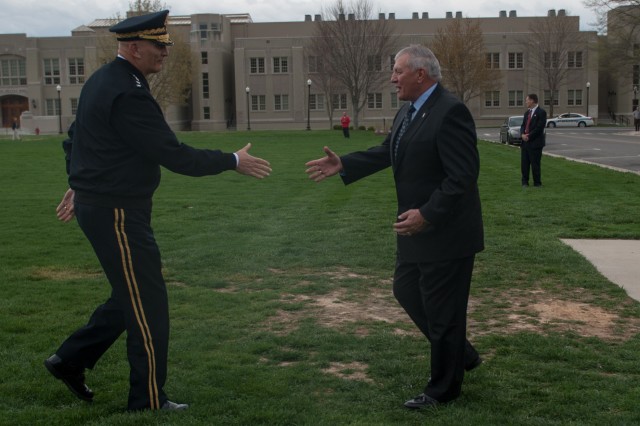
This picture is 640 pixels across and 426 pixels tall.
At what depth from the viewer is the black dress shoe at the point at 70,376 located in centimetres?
469

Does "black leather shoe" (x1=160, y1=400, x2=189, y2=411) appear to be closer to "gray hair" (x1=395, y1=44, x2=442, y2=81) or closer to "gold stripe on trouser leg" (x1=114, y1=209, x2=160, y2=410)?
"gold stripe on trouser leg" (x1=114, y1=209, x2=160, y2=410)

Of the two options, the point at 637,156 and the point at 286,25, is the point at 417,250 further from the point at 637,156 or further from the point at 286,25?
the point at 286,25

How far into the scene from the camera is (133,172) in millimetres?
4281

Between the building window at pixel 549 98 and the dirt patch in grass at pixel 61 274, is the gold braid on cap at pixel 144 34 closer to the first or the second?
the dirt patch in grass at pixel 61 274

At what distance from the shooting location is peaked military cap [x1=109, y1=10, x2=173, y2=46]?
425 centimetres

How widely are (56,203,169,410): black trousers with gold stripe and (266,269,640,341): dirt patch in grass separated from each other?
189 centimetres

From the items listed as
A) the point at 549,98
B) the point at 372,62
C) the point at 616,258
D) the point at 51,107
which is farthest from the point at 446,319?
the point at 51,107

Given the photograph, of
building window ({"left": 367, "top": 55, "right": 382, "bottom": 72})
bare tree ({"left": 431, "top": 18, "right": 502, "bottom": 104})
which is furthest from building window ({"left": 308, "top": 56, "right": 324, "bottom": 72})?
bare tree ({"left": 431, "top": 18, "right": 502, "bottom": 104})

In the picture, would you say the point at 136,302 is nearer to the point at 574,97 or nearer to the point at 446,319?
the point at 446,319

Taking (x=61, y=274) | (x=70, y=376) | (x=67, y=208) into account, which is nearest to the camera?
(x=70, y=376)

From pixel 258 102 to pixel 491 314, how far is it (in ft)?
→ 283

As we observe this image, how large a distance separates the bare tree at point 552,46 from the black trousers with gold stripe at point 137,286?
84.5 metres

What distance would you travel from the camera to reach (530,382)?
495 cm

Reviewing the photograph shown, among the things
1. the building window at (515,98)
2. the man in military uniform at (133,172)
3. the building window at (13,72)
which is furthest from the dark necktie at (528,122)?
the building window at (13,72)
